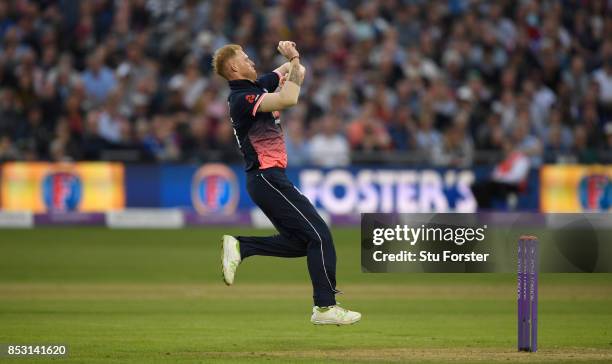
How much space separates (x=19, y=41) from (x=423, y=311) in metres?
12.2

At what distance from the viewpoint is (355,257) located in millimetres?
17906

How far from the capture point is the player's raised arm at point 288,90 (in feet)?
29.8

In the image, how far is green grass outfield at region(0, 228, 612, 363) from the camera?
9.45m

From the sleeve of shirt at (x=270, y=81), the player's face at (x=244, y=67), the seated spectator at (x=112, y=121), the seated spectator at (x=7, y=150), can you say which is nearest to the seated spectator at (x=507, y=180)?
the seated spectator at (x=112, y=121)

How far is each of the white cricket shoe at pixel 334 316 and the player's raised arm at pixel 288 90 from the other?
1.58 meters

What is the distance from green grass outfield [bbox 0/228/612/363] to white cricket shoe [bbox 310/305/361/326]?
229 millimetres

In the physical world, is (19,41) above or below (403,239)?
above

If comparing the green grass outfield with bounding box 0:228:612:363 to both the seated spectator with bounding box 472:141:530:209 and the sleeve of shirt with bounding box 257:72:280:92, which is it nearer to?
the sleeve of shirt with bounding box 257:72:280:92

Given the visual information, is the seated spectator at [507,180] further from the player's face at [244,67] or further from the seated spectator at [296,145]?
the player's face at [244,67]

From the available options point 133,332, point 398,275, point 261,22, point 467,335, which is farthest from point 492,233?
point 261,22

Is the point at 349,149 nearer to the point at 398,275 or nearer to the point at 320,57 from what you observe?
the point at 320,57

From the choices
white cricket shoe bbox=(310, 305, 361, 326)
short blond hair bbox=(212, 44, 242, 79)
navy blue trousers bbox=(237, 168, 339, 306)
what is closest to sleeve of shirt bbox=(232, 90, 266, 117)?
short blond hair bbox=(212, 44, 242, 79)

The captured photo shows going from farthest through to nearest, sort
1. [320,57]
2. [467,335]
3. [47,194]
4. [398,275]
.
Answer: [320,57], [47,194], [398,275], [467,335]

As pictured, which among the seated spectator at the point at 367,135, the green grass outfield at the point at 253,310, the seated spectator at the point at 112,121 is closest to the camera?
the green grass outfield at the point at 253,310
